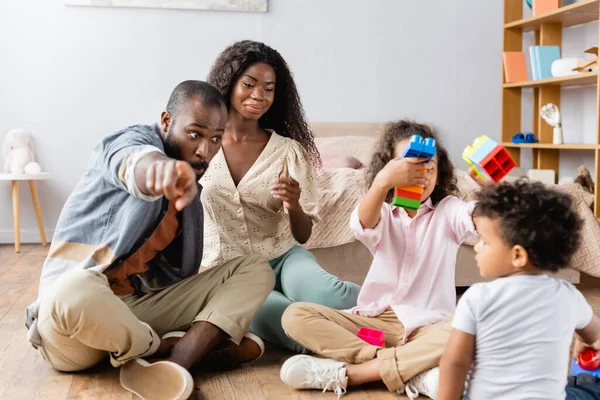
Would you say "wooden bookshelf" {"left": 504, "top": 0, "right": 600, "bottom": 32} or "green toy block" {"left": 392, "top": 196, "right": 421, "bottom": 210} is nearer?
"green toy block" {"left": 392, "top": 196, "right": 421, "bottom": 210}

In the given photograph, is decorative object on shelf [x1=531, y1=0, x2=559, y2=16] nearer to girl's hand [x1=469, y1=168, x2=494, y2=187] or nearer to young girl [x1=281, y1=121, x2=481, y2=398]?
young girl [x1=281, y1=121, x2=481, y2=398]

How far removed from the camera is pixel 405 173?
4.76 ft

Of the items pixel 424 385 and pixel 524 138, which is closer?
pixel 424 385

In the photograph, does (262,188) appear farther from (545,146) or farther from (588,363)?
(545,146)

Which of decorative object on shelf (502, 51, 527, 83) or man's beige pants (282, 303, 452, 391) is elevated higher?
decorative object on shelf (502, 51, 527, 83)

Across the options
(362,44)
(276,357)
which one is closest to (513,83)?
(362,44)

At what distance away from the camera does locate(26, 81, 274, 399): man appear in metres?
1.44

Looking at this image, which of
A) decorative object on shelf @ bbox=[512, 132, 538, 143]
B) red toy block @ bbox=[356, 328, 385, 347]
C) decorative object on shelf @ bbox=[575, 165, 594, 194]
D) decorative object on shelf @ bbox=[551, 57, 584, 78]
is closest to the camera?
red toy block @ bbox=[356, 328, 385, 347]

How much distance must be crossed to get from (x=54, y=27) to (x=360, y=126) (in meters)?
1.67

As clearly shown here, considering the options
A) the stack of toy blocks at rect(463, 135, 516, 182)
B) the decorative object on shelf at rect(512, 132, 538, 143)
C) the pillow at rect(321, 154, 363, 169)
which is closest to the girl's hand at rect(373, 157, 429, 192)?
the stack of toy blocks at rect(463, 135, 516, 182)

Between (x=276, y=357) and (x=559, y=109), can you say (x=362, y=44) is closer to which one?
(x=559, y=109)

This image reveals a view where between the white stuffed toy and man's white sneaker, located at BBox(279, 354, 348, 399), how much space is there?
2.56m

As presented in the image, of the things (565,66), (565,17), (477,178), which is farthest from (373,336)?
(565,17)

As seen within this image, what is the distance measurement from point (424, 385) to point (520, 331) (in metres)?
0.39
